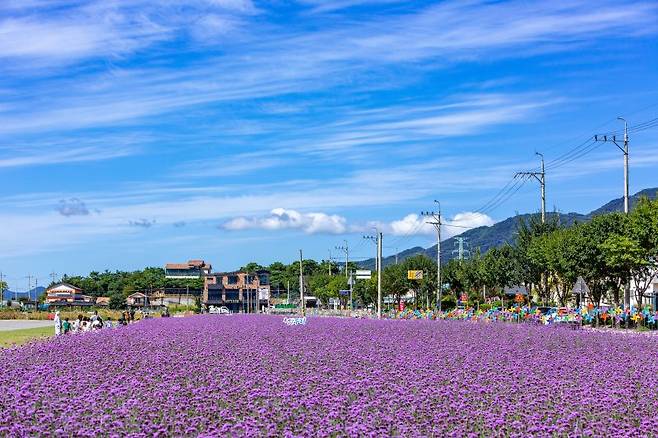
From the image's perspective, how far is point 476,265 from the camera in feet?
276

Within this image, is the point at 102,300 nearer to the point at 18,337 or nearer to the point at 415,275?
the point at 415,275

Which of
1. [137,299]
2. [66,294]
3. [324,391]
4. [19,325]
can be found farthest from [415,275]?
[66,294]

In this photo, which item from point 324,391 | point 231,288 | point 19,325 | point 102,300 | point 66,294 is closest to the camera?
point 324,391

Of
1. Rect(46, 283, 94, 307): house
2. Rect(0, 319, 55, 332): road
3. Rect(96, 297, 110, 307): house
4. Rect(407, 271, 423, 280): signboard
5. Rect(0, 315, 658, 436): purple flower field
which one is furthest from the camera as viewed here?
Rect(46, 283, 94, 307): house

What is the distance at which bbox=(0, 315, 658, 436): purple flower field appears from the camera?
27.1 feet

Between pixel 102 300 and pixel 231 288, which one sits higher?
pixel 231 288

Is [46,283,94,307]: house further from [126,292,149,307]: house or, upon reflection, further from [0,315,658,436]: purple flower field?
[0,315,658,436]: purple flower field

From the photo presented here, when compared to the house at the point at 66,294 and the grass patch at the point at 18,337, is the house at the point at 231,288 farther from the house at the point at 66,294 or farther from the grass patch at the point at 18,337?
the grass patch at the point at 18,337

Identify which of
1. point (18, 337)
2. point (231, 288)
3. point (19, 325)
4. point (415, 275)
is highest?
point (415, 275)

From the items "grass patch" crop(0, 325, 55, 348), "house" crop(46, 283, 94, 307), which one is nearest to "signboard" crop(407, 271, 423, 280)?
"grass patch" crop(0, 325, 55, 348)

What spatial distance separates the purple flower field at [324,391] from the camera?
8.27m

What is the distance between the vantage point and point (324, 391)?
1030cm

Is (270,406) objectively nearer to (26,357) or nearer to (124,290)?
(26,357)

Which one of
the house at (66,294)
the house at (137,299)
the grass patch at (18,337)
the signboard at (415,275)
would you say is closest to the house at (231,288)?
the house at (137,299)
